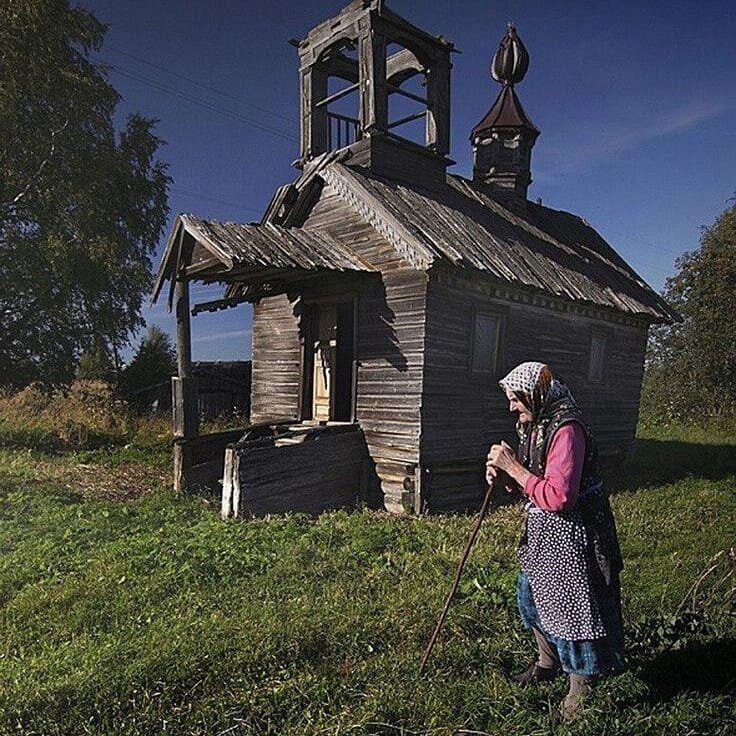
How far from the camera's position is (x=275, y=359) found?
1268cm

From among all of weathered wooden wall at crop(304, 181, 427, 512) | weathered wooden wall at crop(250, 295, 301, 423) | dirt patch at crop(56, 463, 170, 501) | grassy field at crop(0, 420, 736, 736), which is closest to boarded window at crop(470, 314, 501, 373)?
weathered wooden wall at crop(304, 181, 427, 512)

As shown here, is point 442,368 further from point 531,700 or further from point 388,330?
point 531,700

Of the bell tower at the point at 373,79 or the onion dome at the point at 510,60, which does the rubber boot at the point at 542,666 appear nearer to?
the bell tower at the point at 373,79

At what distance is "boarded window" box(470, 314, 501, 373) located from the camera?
1069 centimetres

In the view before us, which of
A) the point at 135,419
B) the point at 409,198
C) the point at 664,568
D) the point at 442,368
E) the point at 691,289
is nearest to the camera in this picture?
the point at 664,568

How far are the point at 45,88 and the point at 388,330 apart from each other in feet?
48.5

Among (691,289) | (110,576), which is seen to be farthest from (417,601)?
(691,289)

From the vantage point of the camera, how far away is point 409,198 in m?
11.5

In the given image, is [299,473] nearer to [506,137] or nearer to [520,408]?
[520,408]

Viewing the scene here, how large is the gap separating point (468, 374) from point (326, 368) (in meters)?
2.85

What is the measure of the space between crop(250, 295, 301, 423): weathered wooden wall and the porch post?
2.64 meters

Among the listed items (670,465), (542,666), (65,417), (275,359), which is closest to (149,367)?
(65,417)

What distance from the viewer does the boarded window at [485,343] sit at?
10.7 meters

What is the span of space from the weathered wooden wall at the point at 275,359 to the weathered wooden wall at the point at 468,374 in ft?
10.9
